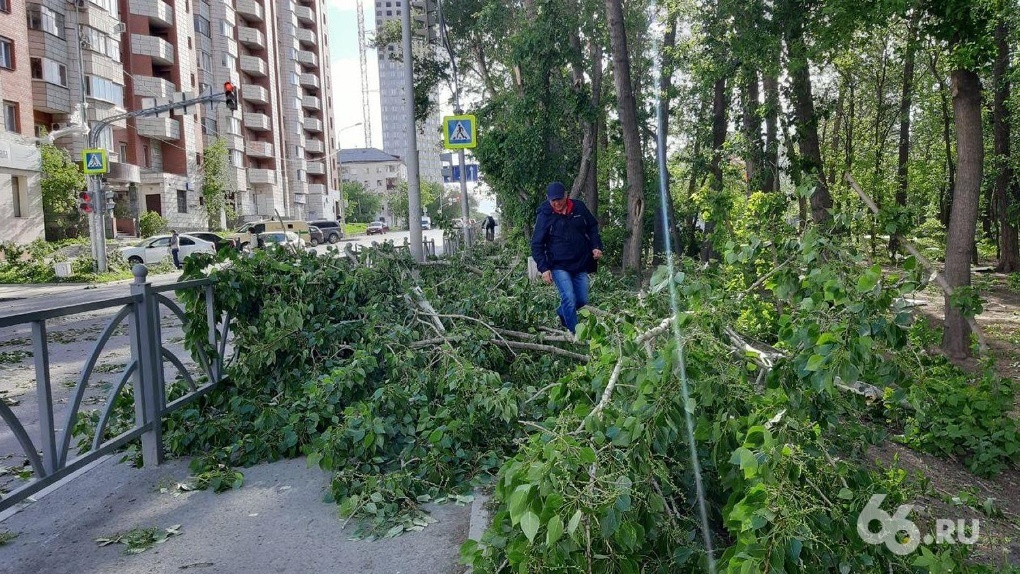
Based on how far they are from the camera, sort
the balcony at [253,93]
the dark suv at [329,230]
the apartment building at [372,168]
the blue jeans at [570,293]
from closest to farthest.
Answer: the blue jeans at [570,293]
the dark suv at [329,230]
the balcony at [253,93]
the apartment building at [372,168]

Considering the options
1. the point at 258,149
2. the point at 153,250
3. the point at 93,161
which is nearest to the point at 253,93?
the point at 258,149

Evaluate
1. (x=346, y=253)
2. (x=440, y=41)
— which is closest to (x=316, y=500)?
(x=346, y=253)

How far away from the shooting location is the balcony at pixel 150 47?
149ft

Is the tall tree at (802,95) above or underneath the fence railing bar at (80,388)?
above

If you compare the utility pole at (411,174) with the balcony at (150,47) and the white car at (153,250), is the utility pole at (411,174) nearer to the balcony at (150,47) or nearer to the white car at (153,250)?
the white car at (153,250)

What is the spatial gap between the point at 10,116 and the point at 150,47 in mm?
15335

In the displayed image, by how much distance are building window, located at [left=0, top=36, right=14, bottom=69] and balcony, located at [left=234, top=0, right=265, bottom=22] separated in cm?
3289

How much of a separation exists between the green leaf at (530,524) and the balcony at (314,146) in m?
80.7

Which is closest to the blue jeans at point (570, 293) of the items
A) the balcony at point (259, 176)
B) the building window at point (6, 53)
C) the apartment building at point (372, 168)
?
the building window at point (6, 53)

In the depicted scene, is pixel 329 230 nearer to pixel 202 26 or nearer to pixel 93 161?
pixel 202 26

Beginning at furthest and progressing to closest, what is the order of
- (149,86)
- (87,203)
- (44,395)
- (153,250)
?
(149,86), (153,250), (87,203), (44,395)

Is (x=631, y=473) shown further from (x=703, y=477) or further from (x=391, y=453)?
(x=391, y=453)

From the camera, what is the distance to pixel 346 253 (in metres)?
8.67

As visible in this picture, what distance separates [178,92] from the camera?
1473 inches
